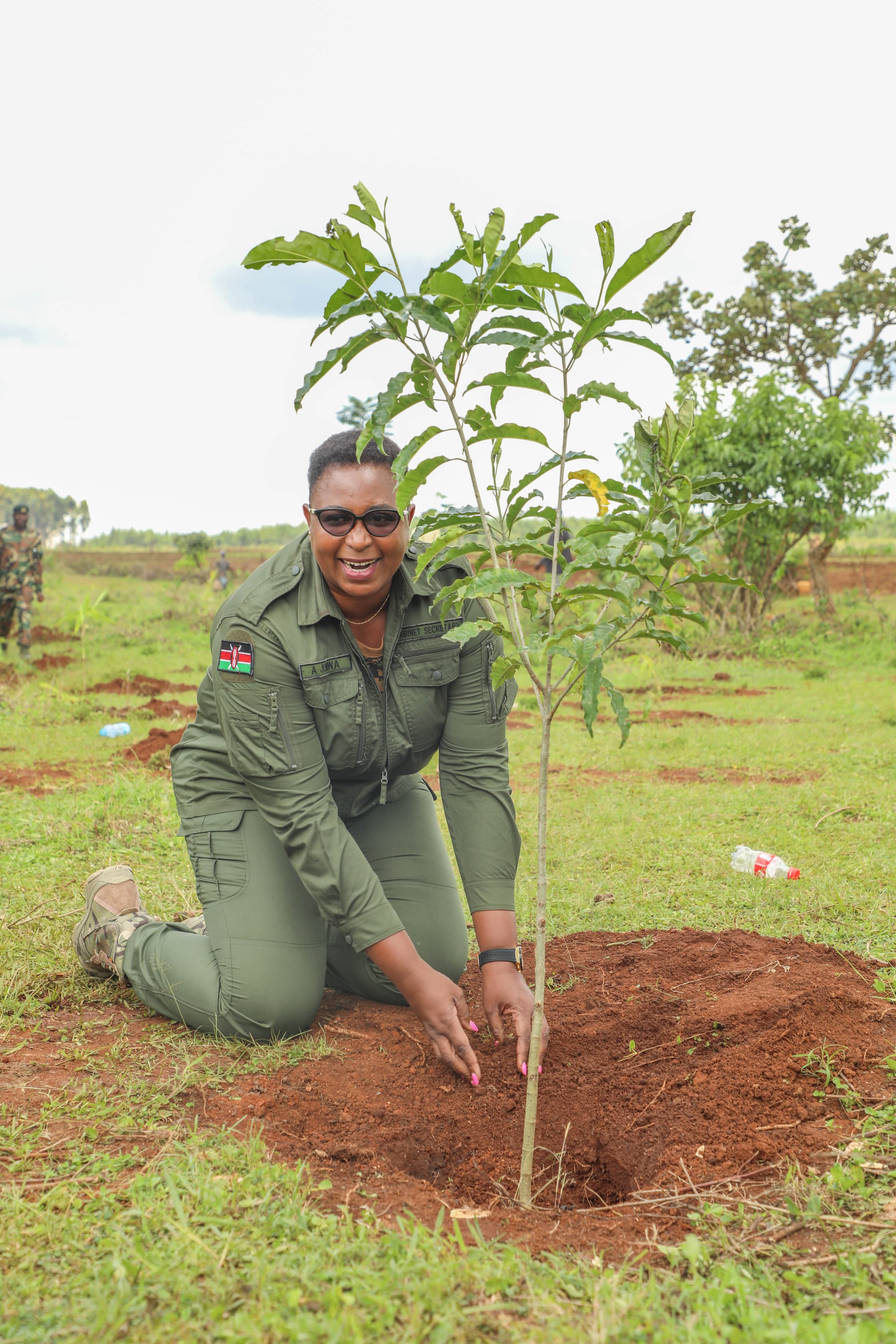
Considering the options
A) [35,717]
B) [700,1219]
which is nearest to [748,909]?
[700,1219]

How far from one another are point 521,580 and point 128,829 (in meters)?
3.16

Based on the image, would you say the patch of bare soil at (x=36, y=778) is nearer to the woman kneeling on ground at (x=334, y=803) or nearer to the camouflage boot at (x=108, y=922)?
the camouflage boot at (x=108, y=922)

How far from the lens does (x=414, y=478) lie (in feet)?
6.04

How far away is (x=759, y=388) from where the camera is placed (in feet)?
40.3

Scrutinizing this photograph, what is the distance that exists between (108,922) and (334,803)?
893 millimetres

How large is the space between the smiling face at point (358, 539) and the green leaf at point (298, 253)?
28.2 inches

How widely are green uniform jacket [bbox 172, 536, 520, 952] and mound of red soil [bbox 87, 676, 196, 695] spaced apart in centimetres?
663

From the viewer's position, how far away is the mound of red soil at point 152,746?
6137 mm

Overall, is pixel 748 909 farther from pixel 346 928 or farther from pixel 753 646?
pixel 753 646

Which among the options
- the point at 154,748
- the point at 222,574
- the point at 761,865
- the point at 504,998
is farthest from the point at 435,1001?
the point at 222,574

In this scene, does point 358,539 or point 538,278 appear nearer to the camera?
point 538,278

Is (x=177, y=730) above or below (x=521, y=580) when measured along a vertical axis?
below

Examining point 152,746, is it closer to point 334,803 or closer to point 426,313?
point 334,803

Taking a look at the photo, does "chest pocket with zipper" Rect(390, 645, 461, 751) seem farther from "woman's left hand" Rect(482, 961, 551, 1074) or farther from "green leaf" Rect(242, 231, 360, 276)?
"green leaf" Rect(242, 231, 360, 276)
